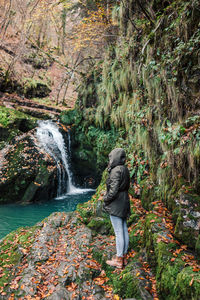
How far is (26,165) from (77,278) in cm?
739

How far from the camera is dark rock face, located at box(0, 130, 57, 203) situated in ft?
29.3

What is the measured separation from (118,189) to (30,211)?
6.52m

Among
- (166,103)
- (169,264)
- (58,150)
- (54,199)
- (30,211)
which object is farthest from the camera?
(58,150)

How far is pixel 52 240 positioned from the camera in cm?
404

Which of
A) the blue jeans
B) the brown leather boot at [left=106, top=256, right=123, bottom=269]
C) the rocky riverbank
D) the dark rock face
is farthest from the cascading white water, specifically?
the blue jeans

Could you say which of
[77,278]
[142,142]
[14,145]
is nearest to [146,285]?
[77,278]

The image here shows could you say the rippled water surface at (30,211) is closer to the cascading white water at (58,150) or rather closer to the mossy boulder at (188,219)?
the cascading white water at (58,150)

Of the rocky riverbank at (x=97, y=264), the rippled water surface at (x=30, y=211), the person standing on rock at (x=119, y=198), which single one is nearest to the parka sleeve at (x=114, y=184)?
the person standing on rock at (x=119, y=198)

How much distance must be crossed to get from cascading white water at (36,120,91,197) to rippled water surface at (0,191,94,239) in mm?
832

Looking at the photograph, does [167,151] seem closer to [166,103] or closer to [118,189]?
[166,103]

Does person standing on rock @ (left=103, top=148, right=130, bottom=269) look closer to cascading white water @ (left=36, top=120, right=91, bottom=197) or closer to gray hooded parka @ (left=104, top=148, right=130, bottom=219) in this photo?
gray hooded parka @ (left=104, top=148, right=130, bottom=219)

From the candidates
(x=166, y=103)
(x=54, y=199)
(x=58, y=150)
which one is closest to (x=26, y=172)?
(x=54, y=199)

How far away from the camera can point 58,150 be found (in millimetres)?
11242

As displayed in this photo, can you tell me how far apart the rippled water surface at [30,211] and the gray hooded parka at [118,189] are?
4.90 m
